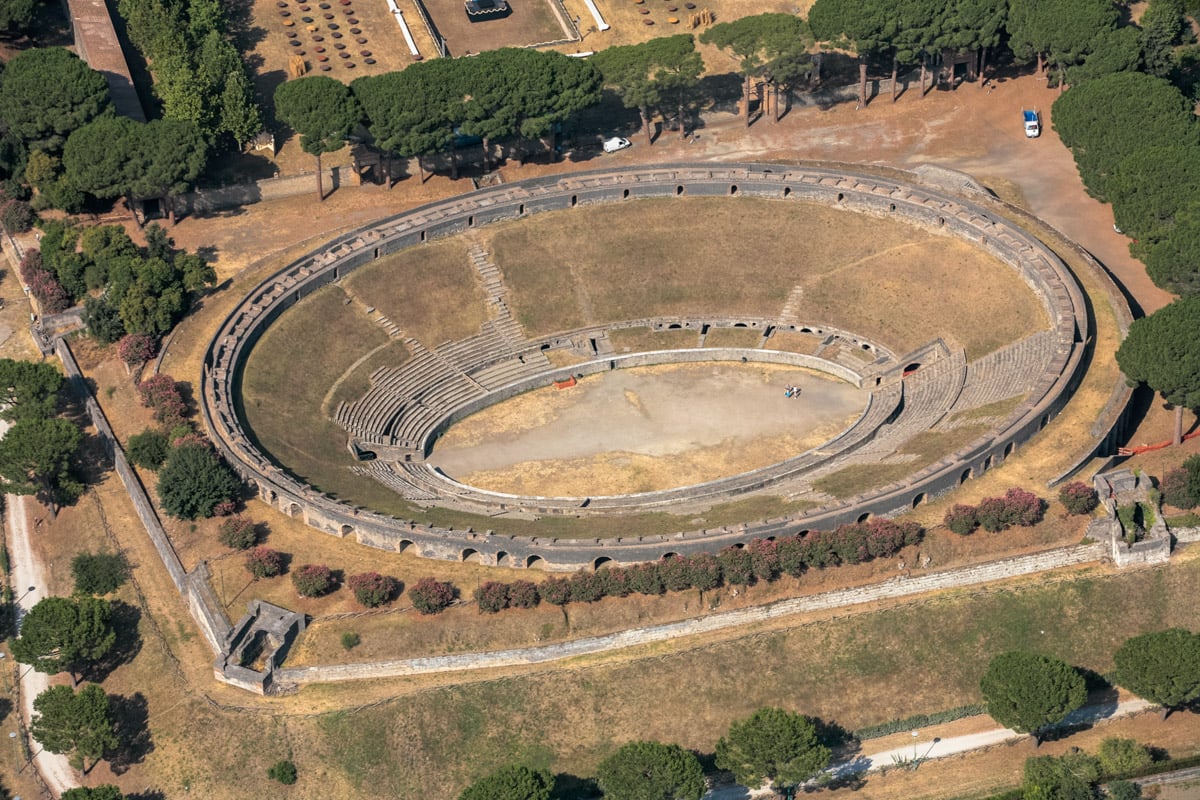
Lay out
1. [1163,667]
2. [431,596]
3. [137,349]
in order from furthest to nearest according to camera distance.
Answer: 1. [137,349]
2. [431,596]
3. [1163,667]

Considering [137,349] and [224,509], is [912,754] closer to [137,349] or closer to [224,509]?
[224,509]

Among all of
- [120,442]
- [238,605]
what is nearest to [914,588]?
[238,605]

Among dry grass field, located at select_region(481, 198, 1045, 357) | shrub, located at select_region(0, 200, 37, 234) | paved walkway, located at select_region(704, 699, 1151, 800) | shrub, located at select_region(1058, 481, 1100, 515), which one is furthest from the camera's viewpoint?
shrub, located at select_region(0, 200, 37, 234)

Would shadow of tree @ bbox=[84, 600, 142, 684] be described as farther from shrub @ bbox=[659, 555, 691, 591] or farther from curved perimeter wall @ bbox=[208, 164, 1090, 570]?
shrub @ bbox=[659, 555, 691, 591]

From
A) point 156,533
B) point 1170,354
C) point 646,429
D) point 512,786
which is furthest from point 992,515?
point 156,533

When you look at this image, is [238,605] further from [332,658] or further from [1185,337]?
[1185,337]

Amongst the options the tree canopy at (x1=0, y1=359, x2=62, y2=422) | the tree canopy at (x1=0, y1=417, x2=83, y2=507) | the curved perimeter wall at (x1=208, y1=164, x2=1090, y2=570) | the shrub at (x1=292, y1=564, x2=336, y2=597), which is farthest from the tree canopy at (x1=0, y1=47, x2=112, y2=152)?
the shrub at (x1=292, y1=564, x2=336, y2=597)
